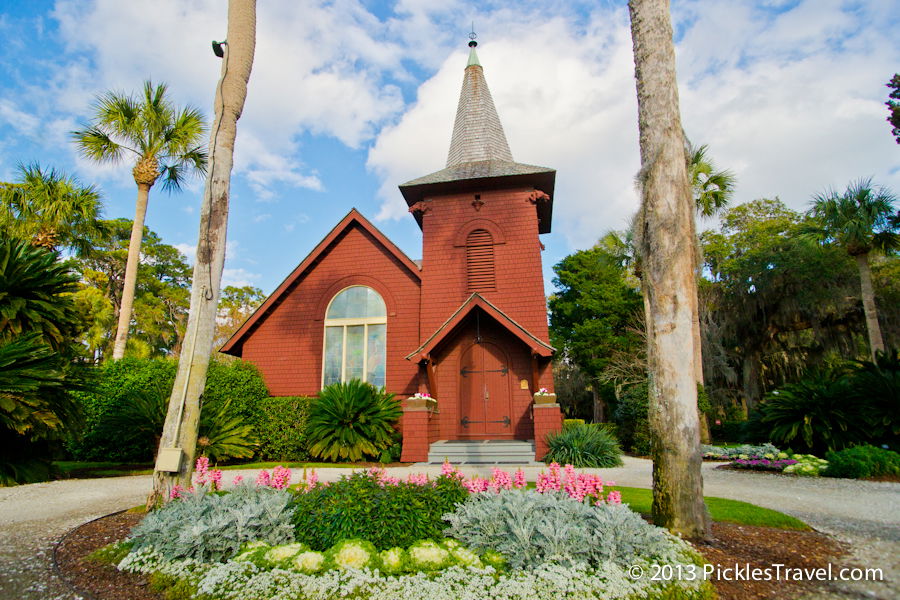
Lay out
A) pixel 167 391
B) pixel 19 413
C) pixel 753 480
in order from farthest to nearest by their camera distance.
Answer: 1. pixel 167 391
2. pixel 753 480
3. pixel 19 413

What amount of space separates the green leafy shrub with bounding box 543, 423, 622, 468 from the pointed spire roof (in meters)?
7.37

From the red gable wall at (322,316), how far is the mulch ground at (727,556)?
937 centimetres

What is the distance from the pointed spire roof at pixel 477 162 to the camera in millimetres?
14789

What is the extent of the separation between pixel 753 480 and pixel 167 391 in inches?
478

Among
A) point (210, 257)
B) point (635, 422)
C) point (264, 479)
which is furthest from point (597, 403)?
point (264, 479)

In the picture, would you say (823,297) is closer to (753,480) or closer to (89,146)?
(753,480)

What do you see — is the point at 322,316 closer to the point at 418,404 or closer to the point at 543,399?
the point at 418,404

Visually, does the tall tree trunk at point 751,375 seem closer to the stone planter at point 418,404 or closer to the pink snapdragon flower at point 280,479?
the stone planter at point 418,404

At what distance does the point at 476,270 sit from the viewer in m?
14.6

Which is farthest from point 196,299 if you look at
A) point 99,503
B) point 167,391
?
point 167,391

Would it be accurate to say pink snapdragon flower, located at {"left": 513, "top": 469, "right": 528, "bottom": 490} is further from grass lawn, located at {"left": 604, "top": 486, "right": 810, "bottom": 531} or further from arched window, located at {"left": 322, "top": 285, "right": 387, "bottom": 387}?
arched window, located at {"left": 322, "top": 285, "right": 387, "bottom": 387}

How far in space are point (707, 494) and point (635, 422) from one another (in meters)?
9.42

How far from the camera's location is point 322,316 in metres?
15.2

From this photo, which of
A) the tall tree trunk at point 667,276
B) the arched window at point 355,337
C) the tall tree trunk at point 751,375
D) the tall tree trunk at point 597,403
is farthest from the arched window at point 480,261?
the tall tree trunk at point 597,403
